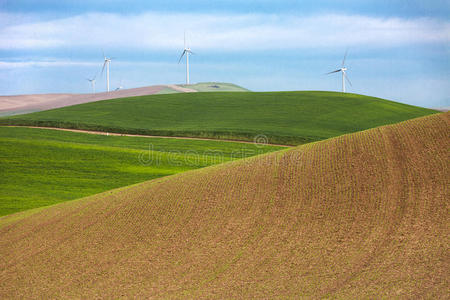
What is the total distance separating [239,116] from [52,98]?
72619mm

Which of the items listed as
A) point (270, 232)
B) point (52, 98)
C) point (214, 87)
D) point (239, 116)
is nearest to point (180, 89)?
point (214, 87)

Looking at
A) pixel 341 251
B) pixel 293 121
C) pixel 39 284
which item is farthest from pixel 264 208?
pixel 293 121

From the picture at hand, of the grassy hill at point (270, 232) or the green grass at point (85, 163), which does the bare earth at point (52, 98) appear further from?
the grassy hill at point (270, 232)

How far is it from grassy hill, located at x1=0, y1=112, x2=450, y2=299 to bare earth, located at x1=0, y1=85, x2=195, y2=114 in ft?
263

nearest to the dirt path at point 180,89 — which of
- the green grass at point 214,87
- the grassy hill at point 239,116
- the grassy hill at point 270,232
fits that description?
the green grass at point 214,87

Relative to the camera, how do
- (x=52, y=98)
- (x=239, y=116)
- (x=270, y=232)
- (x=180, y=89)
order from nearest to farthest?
(x=270, y=232), (x=239, y=116), (x=180, y=89), (x=52, y=98)

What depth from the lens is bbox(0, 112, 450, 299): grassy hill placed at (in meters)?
8.16

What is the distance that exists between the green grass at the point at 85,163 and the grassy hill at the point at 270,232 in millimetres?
6900

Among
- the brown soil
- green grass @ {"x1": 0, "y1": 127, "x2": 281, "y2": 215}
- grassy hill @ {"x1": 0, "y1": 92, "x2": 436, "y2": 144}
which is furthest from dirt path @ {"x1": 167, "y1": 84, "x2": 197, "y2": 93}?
green grass @ {"x1": 0, "y1": 127, "x2": 281, "y2": 215}

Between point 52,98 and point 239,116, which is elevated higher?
point 52,98

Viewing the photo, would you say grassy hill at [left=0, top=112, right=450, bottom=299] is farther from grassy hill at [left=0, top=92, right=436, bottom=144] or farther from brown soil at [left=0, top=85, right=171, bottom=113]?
brown soil at [left=0, top=85, right=171, bottom=113]

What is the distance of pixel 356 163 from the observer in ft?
40.3

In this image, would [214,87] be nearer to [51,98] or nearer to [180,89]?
[180,89]

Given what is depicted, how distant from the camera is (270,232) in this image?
A: 10.3 m
